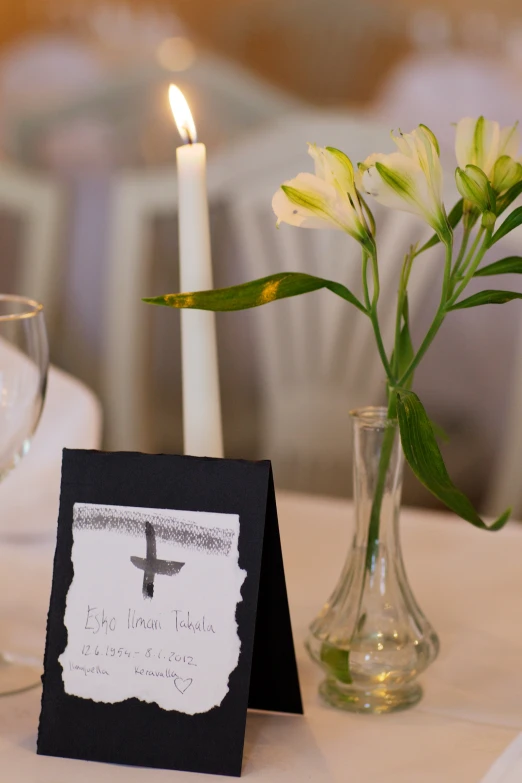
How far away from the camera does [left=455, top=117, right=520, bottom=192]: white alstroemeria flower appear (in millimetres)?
491

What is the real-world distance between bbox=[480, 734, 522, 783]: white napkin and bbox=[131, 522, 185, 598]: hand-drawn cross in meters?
0.18

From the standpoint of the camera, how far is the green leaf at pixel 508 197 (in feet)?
1.61

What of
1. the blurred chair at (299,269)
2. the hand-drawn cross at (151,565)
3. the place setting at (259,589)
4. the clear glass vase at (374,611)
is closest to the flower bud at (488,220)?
the place setting at (259,589)

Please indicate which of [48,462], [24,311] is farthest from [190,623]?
[48,462]

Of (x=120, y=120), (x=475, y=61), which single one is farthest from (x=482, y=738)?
(x=120, y=120)

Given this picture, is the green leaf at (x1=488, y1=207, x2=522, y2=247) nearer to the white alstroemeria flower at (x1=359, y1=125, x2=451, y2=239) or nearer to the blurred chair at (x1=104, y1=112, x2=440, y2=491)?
the white alstroemeria flower at (x1=359, y1=125, x2=451, y2=239)

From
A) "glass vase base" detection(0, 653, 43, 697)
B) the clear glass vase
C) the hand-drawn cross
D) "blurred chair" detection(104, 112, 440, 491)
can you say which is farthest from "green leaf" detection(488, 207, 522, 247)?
"blurred chair" detection(104, 112, 440, 491)

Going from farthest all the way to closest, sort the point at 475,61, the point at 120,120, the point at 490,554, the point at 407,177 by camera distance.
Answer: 1. the point at 120,120
2. the point at 475,61
3. the point at 490,554
4. the point at 407,177

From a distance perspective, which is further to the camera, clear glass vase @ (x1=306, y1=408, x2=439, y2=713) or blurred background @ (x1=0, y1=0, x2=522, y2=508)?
blurred background @ (x1=0, y1=0, x2=522, y2=508)

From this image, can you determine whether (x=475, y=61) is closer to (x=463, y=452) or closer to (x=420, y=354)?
(x=463, y=452)

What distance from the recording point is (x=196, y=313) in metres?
0.52

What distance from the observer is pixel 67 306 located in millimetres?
2371

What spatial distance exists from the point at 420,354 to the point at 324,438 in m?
1.35

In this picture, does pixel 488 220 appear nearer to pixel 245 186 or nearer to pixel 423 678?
pixel 423 678
